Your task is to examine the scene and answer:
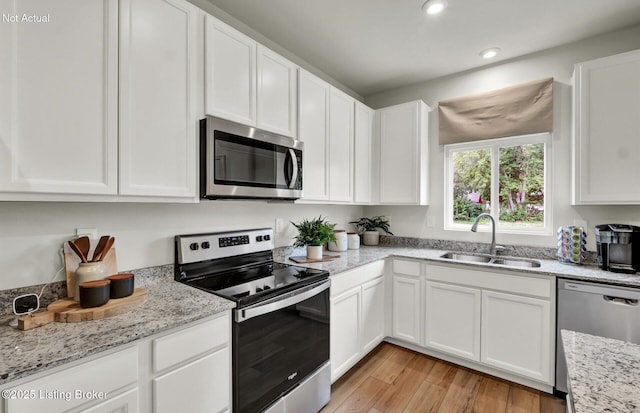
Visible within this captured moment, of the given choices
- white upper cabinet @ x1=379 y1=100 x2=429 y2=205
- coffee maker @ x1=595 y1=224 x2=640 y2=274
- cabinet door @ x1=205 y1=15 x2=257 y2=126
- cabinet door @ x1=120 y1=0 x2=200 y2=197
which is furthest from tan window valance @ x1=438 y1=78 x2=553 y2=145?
cabinet door @ x1=120 y1=0 x2=200 y2=197

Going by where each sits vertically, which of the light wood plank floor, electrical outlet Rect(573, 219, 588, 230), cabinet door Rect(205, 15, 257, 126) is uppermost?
cabinet door Rect(205, 15, 257, 126)

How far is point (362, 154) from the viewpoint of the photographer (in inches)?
119

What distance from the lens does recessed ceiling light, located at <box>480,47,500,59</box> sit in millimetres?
2520

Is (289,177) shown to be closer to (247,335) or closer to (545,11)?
(247,335)

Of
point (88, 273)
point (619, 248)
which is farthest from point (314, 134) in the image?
point (619, 248)

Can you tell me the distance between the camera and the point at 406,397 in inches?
81.2

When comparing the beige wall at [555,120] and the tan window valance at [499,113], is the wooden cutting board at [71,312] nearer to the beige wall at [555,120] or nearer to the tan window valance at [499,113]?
the beige wall at [555,120]

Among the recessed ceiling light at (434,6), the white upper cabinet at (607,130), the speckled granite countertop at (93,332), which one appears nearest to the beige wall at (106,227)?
the speckled granite countertop at (93,332)

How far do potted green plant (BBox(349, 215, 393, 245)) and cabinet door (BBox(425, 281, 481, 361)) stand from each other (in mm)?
900

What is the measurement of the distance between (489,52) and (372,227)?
1.99m

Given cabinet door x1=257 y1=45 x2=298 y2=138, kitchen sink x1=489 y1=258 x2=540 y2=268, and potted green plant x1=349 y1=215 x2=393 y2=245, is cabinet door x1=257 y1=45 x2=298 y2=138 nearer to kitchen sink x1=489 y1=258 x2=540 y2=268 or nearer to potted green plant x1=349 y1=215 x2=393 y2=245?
potted green plant x1=349 y1=215 x2=393 y2=245

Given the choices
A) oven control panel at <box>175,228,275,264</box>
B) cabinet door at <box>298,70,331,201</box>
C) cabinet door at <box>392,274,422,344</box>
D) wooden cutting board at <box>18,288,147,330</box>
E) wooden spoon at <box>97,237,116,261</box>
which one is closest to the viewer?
wooden cutting board at <box>18,288,147,330</box>

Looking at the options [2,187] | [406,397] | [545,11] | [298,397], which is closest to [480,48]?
[545,11]

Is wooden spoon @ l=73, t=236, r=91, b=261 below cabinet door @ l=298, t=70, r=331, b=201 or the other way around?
below
